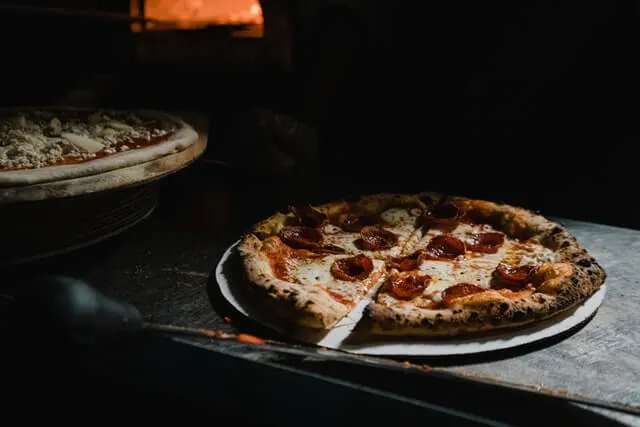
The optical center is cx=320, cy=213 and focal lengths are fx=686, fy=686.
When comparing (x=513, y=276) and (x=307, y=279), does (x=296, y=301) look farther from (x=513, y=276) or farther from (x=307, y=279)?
(x=513, y=276)

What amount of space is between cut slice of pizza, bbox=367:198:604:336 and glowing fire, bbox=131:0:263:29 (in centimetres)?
219

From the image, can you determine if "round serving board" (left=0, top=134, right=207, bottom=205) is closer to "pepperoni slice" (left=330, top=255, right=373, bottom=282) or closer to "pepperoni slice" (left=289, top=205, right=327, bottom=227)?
"pepperoni slice" (left=289, top=205, right=327, bottom=227)

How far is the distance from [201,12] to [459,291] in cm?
312

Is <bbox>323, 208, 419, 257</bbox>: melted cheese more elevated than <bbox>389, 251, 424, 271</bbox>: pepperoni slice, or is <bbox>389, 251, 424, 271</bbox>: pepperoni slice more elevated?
<bbox>389, 251, 424, 271</bbox>: pepperoni slice

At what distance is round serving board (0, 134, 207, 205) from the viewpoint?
6.86ft

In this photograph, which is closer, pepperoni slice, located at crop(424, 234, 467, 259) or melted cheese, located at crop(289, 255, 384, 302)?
melted cheese, located at crop(289, 255, 384, 302)

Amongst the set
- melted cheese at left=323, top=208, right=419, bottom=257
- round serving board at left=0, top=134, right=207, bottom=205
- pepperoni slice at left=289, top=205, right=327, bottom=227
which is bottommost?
melted cheese at left=323, top=208, right=419, bottom=257

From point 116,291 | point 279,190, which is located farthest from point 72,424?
point 279,190

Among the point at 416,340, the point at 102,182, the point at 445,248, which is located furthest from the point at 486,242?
the point at 102,182

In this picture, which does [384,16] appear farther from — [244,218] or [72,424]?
[72,424]

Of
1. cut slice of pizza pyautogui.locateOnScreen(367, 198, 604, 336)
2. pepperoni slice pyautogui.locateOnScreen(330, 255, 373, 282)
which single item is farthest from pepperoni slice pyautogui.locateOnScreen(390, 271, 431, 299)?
pepperoni slice pyautogui.locateOnScreen(330, 255, 373, 282)

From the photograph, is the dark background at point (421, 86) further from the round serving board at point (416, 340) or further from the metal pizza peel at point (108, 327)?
the metal pizza peel at point (108, 327)

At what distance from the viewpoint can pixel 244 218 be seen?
9.10ft

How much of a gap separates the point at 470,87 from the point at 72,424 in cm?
274
